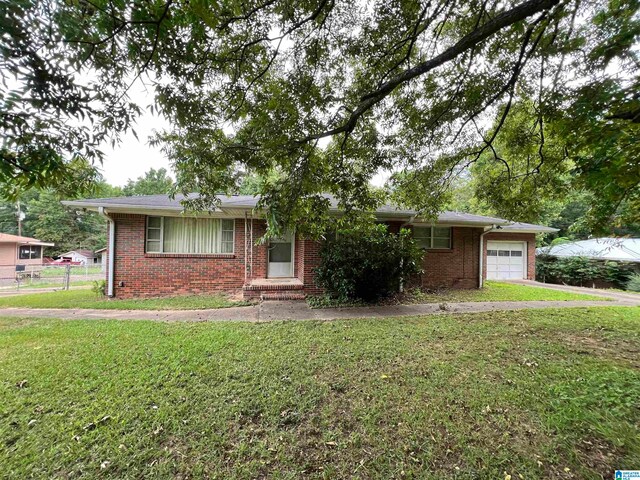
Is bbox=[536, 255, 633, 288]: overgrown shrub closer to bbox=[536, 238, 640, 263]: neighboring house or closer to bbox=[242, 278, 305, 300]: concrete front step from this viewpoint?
bbox=[536, 238, 640, 263]: neighboring house

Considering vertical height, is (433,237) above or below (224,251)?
above

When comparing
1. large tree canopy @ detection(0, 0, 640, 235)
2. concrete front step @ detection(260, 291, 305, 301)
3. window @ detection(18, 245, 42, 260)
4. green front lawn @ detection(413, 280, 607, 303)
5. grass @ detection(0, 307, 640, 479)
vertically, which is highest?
large tree canopy @ detection(0, 0, 640, 235)

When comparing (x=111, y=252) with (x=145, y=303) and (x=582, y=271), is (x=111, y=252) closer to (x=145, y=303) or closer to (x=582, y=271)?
(x=145, y=303)

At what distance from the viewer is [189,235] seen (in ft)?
29.1

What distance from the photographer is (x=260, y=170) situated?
4418 millimetres

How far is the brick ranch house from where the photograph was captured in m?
8.12

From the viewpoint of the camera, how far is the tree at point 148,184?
40250mm

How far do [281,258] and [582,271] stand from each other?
16.2 meters

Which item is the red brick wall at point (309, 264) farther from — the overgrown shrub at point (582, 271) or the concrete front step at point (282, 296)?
the overgrown shrub at point (582, 271)


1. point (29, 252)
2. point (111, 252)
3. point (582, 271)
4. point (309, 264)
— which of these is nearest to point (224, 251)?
point (309, 264)

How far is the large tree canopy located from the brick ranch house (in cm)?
326

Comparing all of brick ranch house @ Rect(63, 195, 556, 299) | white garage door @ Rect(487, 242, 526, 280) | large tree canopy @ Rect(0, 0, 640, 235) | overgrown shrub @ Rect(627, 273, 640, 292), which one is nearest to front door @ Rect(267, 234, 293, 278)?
brick ranch house @ Rect(63, 195, 556, 299)

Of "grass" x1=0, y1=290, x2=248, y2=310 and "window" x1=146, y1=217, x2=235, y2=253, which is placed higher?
"window" x1=146, y1=217, x2=235, y2=253

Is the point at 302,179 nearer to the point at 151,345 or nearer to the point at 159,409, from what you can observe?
the point at 159,409
